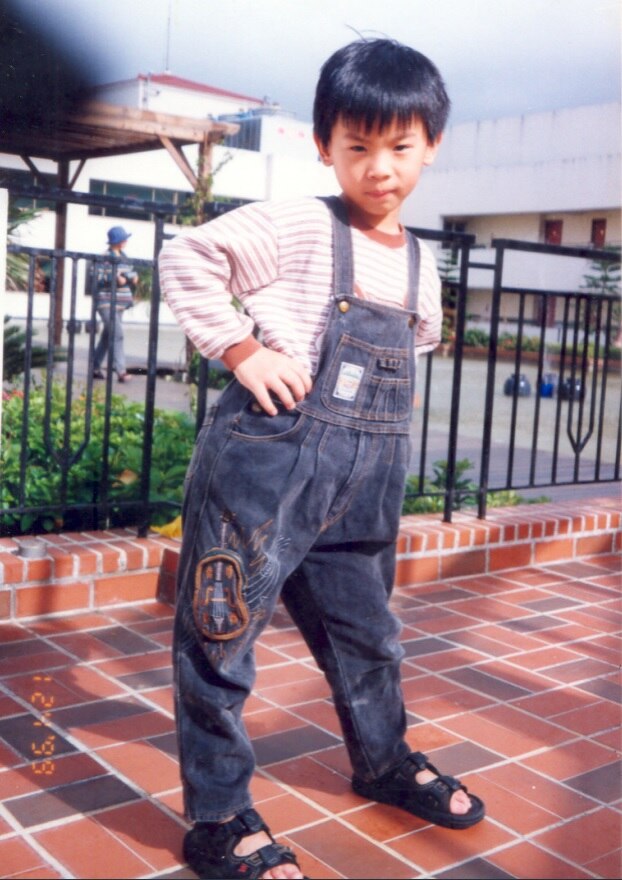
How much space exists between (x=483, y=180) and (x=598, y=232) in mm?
5693

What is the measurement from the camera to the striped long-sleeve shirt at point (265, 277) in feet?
5.68

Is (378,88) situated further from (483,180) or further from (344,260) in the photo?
(483,180)

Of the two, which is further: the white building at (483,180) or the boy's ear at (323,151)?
the white building at (483,180)

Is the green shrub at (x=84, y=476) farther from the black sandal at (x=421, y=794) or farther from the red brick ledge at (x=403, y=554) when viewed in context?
the black sandal at (x=421, y=794)

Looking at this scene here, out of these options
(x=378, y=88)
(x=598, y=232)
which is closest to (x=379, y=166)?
(x=378, y=88)

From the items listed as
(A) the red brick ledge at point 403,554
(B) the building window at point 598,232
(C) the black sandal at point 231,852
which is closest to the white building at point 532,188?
(B) the building window at point 598,232

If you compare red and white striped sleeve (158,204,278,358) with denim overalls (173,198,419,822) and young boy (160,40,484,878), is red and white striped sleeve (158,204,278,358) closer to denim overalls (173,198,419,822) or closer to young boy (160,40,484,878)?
young boy (160,40,484,878)

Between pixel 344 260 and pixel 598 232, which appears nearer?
pixel 344 260

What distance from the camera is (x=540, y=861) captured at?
190cm

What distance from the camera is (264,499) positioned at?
173 centimetres

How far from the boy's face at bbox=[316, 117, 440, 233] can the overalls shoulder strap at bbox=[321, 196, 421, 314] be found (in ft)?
0.12

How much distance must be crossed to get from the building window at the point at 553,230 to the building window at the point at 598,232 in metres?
1.86

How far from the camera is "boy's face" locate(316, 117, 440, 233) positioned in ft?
5.66

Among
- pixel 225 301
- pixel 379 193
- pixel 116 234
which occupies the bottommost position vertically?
pixel 225 301
